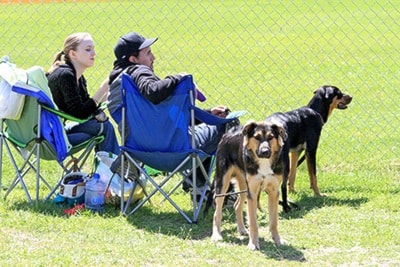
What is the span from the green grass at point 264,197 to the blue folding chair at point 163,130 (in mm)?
390

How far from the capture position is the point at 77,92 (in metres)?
6.31

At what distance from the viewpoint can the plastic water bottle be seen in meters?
6.09

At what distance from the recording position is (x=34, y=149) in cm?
616

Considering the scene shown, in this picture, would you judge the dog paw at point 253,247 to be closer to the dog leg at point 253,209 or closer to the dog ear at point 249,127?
the dog leg at point 253,209

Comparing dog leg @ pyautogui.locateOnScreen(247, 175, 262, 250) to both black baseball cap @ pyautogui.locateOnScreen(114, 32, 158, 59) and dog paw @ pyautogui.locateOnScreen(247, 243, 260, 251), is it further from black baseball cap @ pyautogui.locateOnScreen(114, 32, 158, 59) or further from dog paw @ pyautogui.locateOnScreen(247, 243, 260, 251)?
black baseball cap @ pyautogui.locateOnScreen(114, 32, 158, 59)

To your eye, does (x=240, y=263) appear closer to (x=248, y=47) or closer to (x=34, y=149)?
(x=34, y=149)

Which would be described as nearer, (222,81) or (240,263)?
(240,263)

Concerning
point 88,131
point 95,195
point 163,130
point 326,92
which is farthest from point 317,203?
point 88,131

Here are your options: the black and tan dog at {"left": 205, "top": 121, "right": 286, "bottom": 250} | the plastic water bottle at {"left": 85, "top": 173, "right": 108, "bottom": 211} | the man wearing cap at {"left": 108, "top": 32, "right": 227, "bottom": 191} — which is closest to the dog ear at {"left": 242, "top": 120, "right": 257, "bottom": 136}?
the black and tan dog at {"left": 205, "top": 121, "right": 286, "bottom": 250}

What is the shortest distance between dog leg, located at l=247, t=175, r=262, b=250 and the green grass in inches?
2.7

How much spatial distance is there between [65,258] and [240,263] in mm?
1001

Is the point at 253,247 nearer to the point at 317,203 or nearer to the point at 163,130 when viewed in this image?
the point at 163,130

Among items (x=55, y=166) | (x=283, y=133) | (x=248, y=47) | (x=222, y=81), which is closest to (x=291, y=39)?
(x=248, y=47)

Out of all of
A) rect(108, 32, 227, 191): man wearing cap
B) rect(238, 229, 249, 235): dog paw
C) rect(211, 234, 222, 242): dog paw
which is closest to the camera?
rect(211, 234, 222, 242): dog paw
